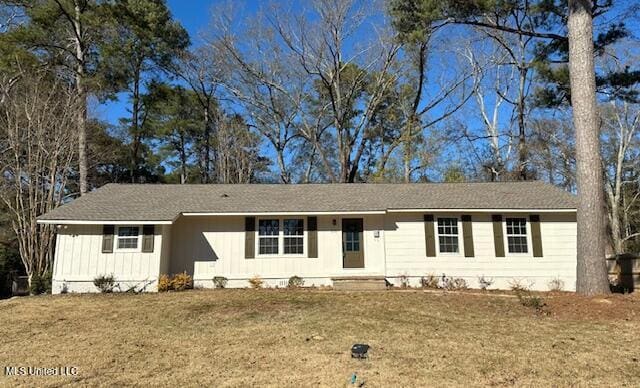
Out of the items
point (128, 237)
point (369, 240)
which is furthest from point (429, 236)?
point (128, 237)

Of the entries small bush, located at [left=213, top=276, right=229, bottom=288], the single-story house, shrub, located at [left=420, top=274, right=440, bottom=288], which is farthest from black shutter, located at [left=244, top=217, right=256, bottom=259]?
shrub, located at [left=420, top=274, right=440, bottom=288]

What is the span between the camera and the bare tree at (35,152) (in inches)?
565

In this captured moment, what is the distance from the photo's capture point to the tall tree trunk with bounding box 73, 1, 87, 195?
17641mm

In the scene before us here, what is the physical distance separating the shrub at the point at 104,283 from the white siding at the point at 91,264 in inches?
4.7

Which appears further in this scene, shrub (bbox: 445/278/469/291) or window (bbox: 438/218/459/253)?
window (bbox: 438/218/459/253)

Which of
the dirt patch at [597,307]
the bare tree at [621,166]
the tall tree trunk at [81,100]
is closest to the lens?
the dirt patch at [597,307]

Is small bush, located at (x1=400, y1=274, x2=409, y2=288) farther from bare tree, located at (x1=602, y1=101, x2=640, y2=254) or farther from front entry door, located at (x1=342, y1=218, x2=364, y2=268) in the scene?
bare tree, located at (x1=602, y1=101, x2=640, y2=254)

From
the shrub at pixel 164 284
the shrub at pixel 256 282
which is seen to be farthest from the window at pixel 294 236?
the shrub at pixel 164 284

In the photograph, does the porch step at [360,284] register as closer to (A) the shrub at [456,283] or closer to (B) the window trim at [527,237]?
(A) the shrub at [456,283]

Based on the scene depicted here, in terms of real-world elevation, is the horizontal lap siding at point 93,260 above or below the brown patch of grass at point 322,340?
above

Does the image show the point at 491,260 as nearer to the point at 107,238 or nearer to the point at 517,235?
the point at 517,235

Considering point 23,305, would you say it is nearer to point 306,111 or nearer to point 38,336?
point 38,336

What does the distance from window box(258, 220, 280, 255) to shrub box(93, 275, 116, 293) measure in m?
4.39

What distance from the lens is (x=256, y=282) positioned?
498 inches
